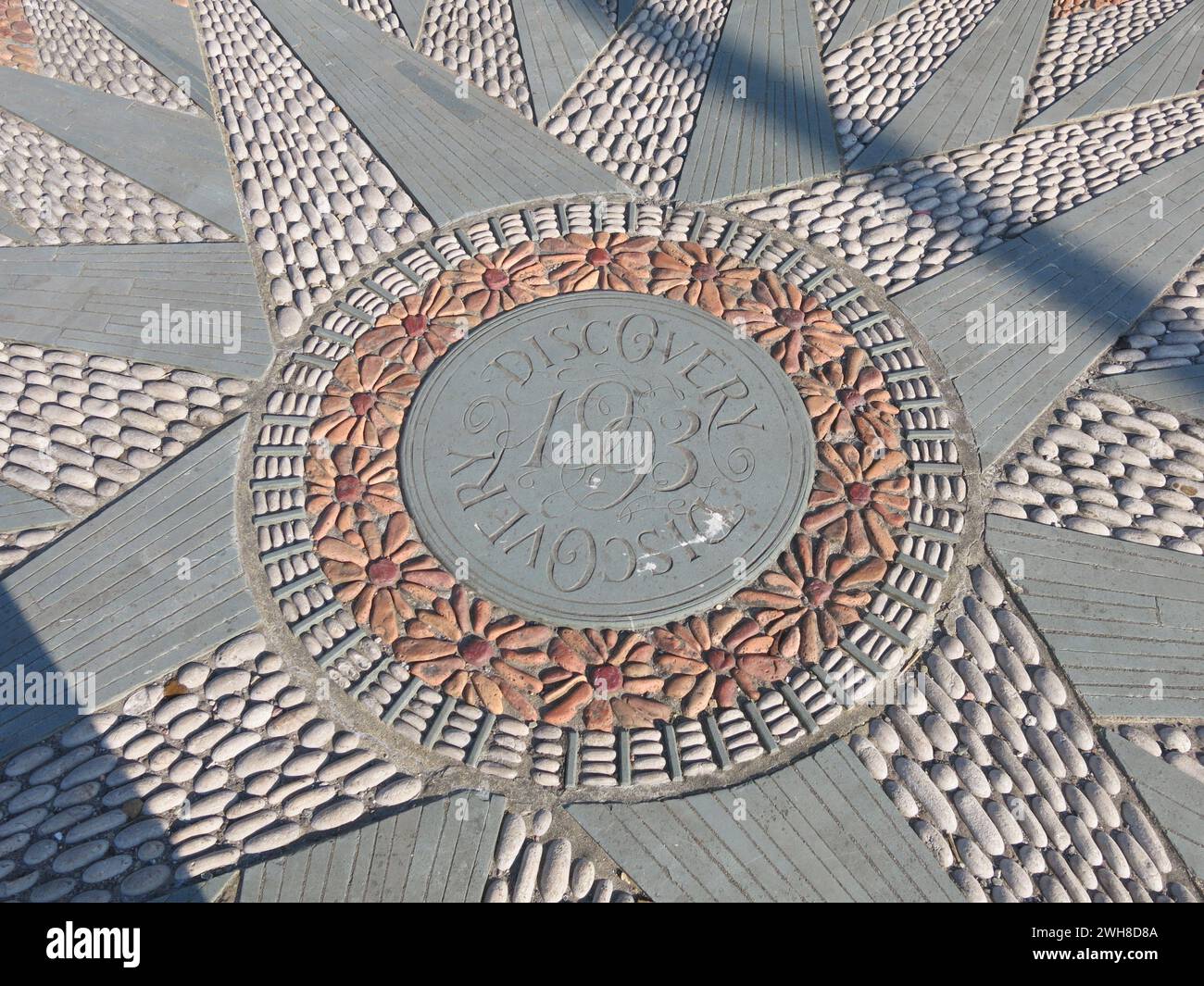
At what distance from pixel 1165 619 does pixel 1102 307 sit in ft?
7.49

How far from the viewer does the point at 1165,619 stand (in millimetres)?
5414

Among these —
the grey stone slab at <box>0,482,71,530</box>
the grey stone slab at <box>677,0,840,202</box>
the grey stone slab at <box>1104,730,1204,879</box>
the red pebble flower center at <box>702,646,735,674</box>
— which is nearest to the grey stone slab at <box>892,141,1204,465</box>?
the grey stone slab at <box>677,0,840,202</box>

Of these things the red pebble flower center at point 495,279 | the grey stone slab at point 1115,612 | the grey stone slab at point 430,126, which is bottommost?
the grey stone slab at point 1115,612

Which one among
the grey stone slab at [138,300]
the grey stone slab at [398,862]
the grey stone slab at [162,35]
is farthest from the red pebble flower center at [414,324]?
the grey stone slab at [398,862]

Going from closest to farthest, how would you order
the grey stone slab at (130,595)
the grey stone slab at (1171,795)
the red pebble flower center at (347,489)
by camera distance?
the grey stone slab at (1171,795), the grey stone slab at (130,595), the red pebble flower center at (347,489)

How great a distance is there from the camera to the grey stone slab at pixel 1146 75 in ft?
26.0

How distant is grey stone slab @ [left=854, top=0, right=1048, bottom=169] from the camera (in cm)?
766

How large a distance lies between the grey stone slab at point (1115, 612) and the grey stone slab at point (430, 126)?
152 inches

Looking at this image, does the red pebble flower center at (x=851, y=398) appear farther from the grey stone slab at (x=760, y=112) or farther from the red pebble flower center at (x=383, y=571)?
the red pebble flower center at (x=383, y=571)

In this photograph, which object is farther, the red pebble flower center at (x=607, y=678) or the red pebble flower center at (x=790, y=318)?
the red pebble flower center at (x=790, y=318)

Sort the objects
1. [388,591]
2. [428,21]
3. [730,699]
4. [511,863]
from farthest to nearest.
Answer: [428,21]
[388,591]
[730,699]
[511,863]

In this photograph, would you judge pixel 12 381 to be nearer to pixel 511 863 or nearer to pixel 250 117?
pixel 250 117
